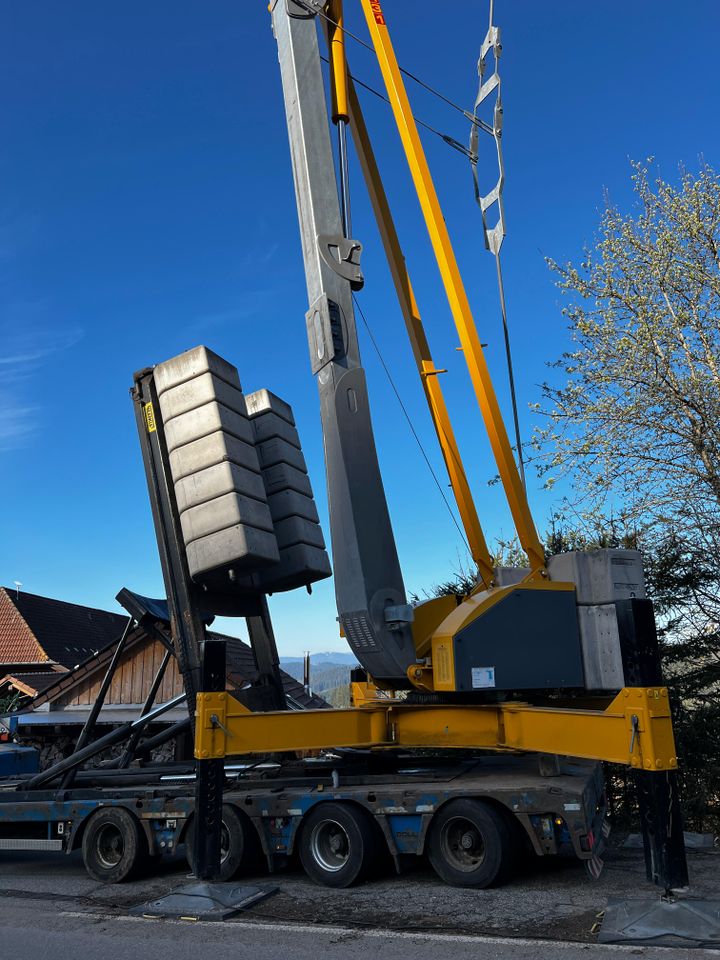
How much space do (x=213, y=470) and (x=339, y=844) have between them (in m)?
3.89

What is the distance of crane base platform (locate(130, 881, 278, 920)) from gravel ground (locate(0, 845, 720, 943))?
136mm

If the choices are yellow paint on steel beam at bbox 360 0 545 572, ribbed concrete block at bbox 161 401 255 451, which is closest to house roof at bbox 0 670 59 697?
ribbed concrete block at bbox 161 401 255 451

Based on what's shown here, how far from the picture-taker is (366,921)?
20.4ft

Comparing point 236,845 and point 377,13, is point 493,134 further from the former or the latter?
point 236,845

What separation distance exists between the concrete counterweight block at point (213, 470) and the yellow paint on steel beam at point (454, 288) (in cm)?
263

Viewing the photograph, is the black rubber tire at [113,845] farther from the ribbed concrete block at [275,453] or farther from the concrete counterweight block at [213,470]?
the ribbed concrete block at [275,453]

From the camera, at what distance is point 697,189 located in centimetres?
1413

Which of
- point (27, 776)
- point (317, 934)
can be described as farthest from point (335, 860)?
point (27, 776)

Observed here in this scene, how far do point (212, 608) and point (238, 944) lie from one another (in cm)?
410

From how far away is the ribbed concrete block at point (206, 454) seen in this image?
881cm

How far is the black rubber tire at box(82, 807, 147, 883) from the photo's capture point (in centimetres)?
808

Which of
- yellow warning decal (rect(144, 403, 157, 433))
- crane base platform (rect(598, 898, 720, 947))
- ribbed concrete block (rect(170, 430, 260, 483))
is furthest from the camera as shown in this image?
yellow warning decal (rect(144, 403, 157, 433))

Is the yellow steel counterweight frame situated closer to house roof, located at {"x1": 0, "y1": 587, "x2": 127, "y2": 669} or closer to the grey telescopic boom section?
the grey telescopic boom section

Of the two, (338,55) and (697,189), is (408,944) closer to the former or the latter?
(338,55)
